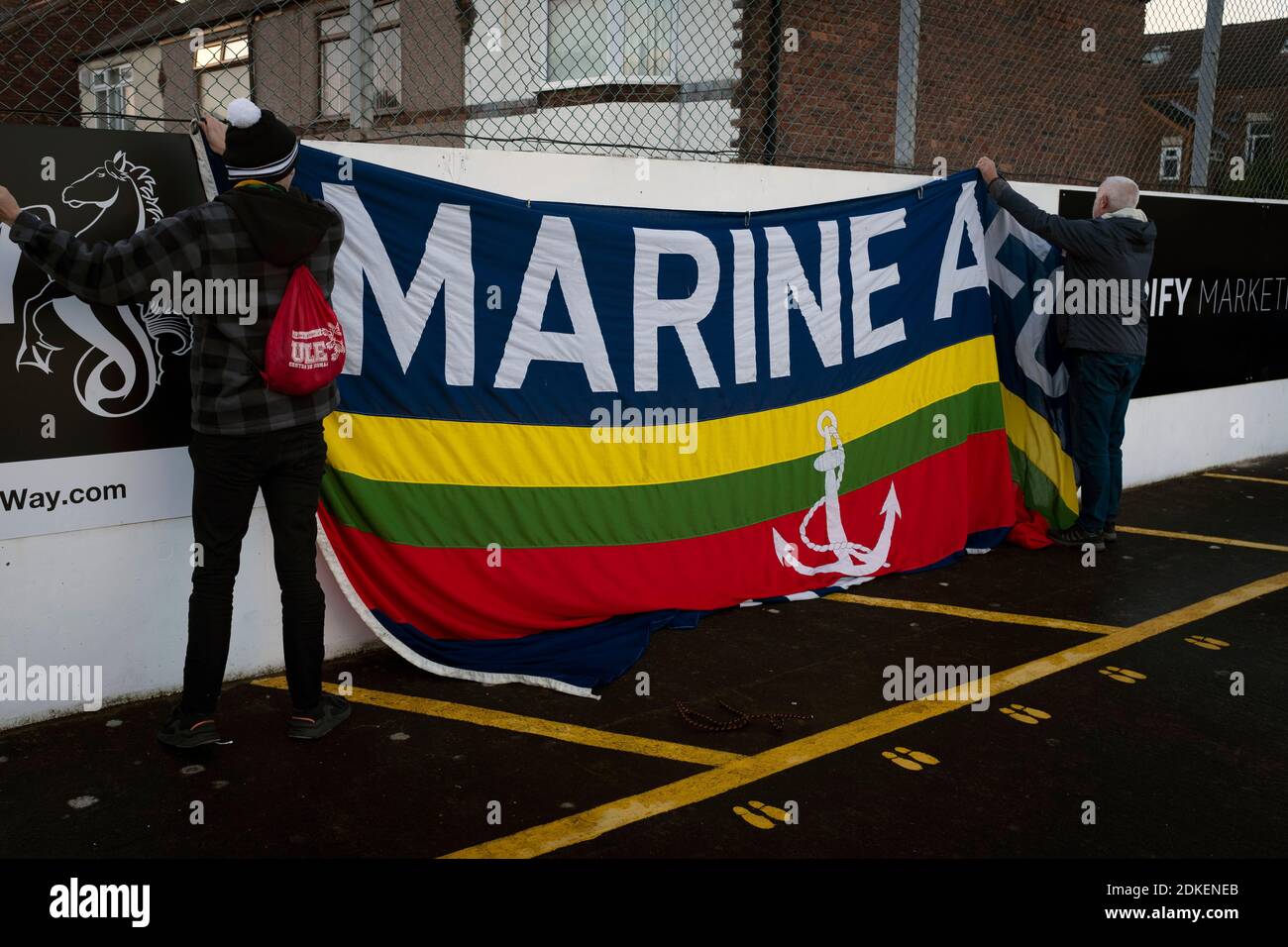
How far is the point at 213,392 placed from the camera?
3518 millimetres

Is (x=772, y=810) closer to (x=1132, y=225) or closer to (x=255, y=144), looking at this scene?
(x=255, y=144)

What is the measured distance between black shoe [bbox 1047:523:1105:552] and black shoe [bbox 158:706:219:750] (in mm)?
4711

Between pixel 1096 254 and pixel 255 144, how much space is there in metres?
4.55

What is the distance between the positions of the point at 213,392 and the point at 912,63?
4.53m

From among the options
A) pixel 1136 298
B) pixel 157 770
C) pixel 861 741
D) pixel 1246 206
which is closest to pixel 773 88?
pixel 1136 298

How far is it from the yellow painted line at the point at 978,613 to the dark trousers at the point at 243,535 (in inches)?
104

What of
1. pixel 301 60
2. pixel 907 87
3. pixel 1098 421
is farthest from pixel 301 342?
pixel 301 60

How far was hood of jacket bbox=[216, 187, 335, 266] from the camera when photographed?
345 cm

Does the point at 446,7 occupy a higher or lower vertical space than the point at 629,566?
higher

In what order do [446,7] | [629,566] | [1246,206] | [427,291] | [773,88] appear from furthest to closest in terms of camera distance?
1. [446,7]
2. [1246,206]
3. [773,88]
4. [629,566]
5. [427,291]

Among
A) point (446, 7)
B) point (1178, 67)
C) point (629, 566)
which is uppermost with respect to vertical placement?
point (446, 7)

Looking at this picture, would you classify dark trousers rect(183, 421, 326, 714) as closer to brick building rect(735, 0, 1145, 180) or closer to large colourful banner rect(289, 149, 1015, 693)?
large colourful banner rect(289, 149, 1015, 693)

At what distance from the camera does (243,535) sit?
3.63 m

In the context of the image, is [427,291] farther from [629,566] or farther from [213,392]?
[629,566]
